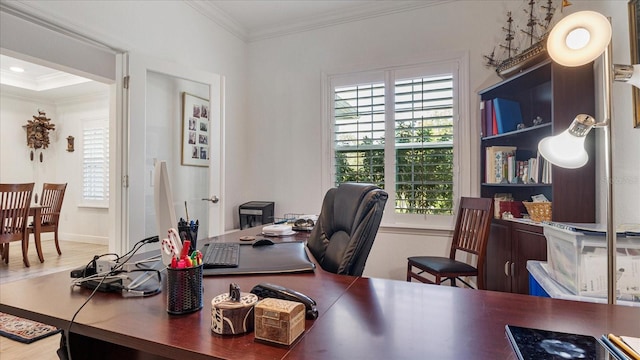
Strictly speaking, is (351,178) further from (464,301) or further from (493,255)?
(464,301)

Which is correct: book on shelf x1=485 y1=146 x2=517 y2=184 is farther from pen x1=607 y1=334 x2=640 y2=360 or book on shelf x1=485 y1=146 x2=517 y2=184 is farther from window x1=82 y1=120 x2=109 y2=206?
window x1=82 y1=120 x2=109 y2=206

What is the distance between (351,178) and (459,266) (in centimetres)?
132

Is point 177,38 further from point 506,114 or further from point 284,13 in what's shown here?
point 506,114

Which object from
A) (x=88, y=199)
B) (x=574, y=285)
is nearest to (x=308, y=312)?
(x=574, y=285)

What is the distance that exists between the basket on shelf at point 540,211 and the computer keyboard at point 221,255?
195 centimetres

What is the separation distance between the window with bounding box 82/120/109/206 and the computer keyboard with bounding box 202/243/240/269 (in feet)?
16.1

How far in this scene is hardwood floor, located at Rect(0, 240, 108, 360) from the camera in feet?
6.43

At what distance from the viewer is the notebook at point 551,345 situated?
557 millimetres

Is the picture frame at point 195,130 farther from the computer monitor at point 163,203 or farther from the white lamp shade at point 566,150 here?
the white lamp shade at point 566,150

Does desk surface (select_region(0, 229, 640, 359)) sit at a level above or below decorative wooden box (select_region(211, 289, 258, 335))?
below

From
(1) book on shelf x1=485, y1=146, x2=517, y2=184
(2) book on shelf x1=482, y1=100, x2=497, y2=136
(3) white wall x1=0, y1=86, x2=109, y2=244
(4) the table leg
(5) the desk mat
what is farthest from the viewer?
(3) white wall x1=0, y1=86, x2=109, y2=244

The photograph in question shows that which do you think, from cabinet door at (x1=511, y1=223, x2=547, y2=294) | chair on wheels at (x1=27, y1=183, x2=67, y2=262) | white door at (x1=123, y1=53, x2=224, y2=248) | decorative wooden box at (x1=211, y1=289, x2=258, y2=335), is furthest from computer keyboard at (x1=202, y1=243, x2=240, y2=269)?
chair on wheels at (x1=27, y1=183, x2=67, y2=262)

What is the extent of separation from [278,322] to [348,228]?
2.47 ft

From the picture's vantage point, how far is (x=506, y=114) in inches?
100
